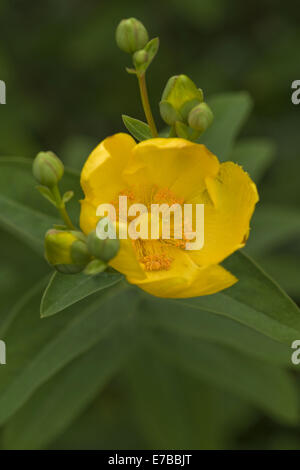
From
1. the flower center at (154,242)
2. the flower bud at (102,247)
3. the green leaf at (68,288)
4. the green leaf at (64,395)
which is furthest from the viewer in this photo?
the green leaf at (64,395)

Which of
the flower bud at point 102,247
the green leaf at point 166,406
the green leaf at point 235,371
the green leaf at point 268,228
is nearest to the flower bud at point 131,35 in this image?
the flower bud at point 102,247

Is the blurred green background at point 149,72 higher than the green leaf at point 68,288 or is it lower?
higher

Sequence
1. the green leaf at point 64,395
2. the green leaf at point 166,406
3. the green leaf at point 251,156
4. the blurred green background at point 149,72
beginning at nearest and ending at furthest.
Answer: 1. the green leaf at point 64,395
2. the green leaf at point 251,156
3. the green leaf at point 166,406
4. the blurred green background at point 149,72

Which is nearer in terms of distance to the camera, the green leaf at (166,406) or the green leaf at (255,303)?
the green leaf at (255,303)

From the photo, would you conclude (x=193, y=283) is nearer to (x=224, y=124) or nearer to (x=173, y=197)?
(x=173, y=197)

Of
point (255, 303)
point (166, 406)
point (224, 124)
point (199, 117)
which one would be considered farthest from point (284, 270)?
point (199, 117)

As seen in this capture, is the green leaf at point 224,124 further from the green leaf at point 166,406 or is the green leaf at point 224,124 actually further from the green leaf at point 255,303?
the green leaf at point 166,406

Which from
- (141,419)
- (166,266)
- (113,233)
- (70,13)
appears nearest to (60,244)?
(113,233)

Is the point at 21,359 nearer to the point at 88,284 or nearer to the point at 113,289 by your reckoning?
the point at 113,289
